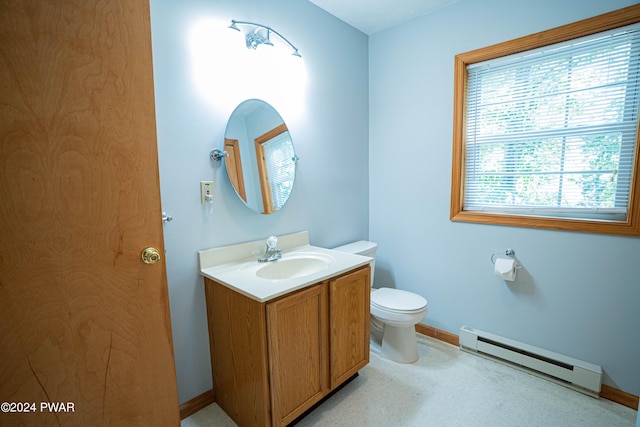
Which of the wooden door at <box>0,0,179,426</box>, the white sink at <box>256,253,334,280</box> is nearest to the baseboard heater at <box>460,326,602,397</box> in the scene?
the white sink at <box>256,253,334,280</box>

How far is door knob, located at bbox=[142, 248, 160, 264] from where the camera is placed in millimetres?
1080

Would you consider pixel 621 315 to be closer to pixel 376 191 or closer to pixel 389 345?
pixel 389 345

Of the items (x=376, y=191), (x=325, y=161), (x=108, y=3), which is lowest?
(x=376, y=191)

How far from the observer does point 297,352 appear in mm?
1411

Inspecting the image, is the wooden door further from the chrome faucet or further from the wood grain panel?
the chrome faucet

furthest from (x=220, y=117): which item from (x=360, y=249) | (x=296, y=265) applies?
(x=360, y=249)

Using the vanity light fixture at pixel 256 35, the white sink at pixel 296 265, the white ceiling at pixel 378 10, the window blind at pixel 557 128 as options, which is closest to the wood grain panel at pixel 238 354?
the white sink at pixel 296 265

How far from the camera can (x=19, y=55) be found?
2.68ft

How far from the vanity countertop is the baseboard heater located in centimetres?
118

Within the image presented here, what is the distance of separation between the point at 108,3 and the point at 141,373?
4.48 ft

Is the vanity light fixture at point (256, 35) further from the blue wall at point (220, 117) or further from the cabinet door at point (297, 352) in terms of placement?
the cabinet door at point (297, 352)

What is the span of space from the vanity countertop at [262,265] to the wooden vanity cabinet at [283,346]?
0.05 metres

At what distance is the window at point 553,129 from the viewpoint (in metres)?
1.60

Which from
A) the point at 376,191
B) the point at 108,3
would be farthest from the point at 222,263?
the point at 376,191
